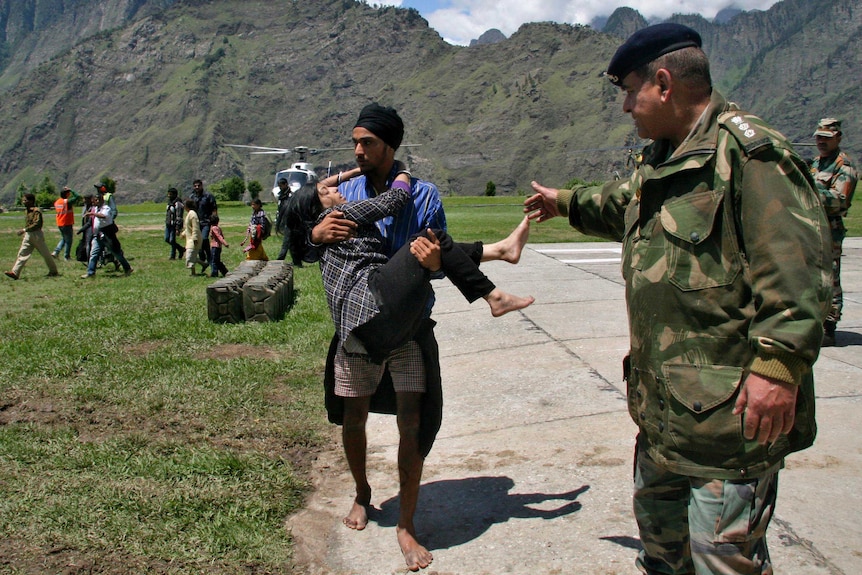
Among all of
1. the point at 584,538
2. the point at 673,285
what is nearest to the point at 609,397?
the point at 584,538

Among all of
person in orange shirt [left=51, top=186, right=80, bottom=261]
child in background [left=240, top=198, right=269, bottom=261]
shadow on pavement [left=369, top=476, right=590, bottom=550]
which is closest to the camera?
shadow on pavement [left=369, top=476, right=590, bottom=550]

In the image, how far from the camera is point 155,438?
16.0 ft

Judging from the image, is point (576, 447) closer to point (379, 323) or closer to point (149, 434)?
point (379, 323)

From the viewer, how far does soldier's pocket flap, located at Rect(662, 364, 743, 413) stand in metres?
2.17

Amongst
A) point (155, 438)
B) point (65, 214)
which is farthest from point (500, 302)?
point (65, 214)

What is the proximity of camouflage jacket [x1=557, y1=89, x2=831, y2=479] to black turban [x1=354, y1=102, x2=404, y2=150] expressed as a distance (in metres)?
1.30

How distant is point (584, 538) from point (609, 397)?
2.09 metres

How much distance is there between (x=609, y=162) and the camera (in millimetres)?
178875

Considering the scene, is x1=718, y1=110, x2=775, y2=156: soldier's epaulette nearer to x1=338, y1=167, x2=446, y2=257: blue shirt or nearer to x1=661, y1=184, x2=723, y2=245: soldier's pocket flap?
x1=661, y1=184, x2=723, y2=245: soldier's pocket flap

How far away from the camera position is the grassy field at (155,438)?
3484 mm

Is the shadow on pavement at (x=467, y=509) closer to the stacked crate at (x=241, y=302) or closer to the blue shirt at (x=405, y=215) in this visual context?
the blue shirt at (x=405, y=215)

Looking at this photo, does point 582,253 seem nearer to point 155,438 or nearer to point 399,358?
point 155,438

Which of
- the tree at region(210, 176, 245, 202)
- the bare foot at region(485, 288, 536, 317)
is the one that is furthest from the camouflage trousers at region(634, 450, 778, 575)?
the tree at region(210, 176, 245, 202)

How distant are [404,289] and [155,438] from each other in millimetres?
2487
